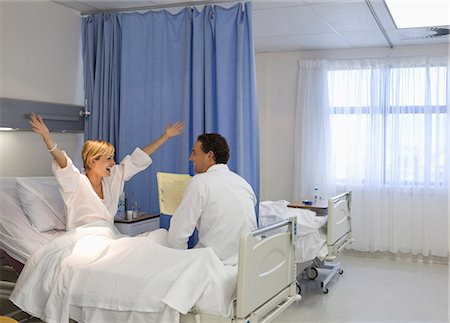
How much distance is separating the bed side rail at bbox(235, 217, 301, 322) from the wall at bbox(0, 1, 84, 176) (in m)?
2.12

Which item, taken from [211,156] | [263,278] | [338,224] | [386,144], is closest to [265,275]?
[263,278]

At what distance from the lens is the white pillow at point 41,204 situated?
3.38m

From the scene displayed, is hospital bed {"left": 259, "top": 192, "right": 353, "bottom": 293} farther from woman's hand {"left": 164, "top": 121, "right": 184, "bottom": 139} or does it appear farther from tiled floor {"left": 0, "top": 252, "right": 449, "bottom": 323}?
woman's hand {"left": 164, "top": 121, "right": 184, "bottom": 139}

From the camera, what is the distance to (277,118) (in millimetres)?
6602

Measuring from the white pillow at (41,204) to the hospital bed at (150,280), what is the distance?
A: 29 cm

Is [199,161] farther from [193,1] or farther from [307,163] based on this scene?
[307,163]

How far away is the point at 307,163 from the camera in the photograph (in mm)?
6379

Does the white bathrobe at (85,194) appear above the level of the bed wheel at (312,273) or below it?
above

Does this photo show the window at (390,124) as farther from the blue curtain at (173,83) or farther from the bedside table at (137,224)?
the bedside table at (137,224)

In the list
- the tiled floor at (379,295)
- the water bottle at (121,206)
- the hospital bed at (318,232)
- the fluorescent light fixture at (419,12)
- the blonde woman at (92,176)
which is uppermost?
the fluorescent light fixture at (419,12)

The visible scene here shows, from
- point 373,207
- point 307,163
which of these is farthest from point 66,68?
point 373,207

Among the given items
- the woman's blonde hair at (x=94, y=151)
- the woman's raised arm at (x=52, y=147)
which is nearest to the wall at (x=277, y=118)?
the woman's blonde hair at (x=94, y=151)

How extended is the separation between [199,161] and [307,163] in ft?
11.2

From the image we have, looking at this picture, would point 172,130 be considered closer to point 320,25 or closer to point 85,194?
point 85,194
